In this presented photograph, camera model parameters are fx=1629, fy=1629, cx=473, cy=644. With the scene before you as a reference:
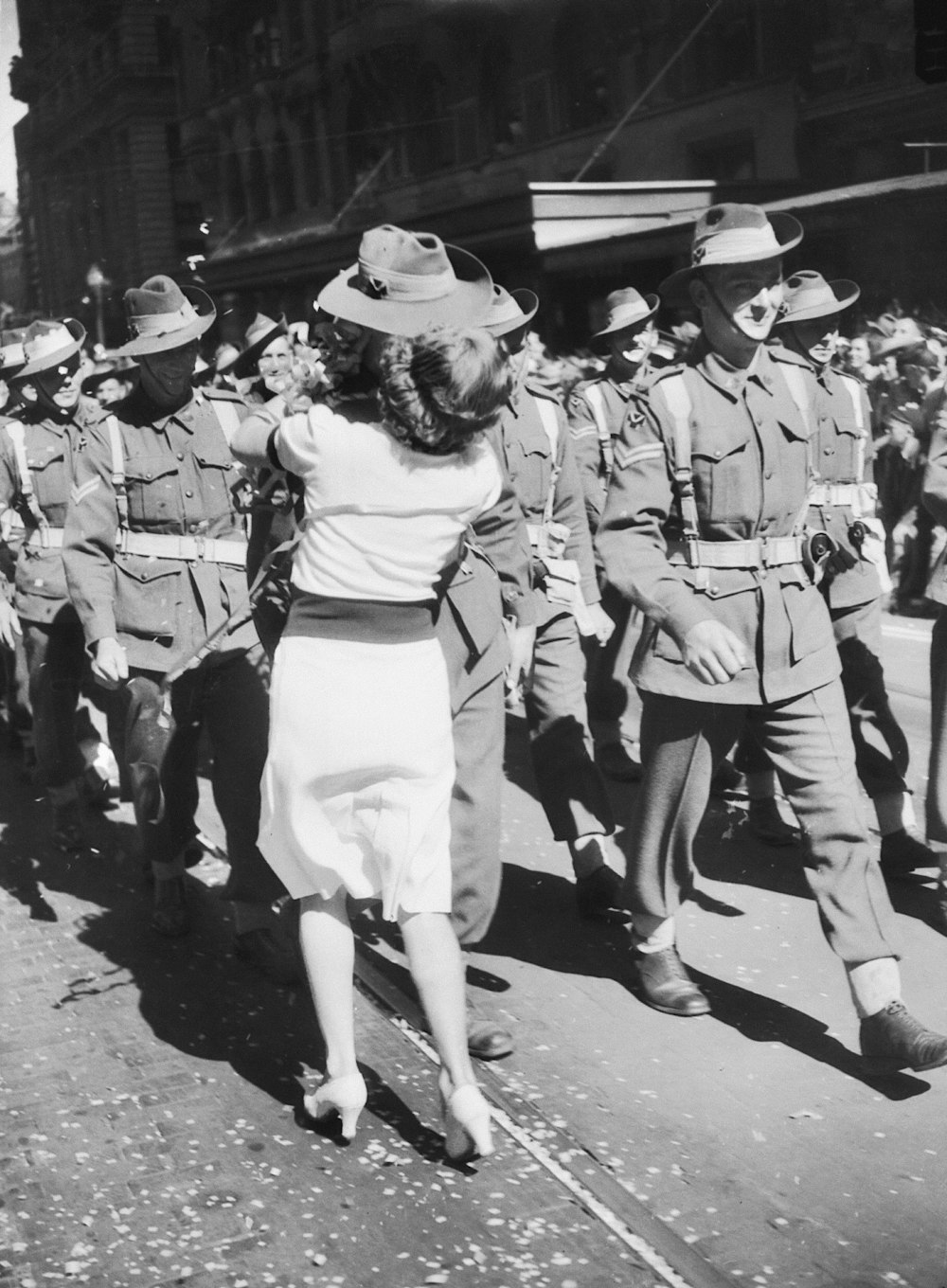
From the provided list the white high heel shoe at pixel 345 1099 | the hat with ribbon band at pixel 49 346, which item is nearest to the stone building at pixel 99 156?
the hat with ribbon band at pixel 49 346

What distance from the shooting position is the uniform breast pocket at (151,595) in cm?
514

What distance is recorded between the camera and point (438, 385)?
11.2ft

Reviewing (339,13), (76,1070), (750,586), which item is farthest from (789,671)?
(339,13)

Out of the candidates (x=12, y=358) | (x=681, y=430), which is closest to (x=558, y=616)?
(x=681, y=430)

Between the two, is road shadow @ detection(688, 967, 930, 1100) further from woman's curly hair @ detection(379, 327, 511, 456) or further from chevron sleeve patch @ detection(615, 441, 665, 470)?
woman's curly hair @ detection(379, 327, 511, 456)

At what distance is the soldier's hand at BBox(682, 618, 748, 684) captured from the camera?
388 centimetres

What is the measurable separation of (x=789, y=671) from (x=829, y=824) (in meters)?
0.41

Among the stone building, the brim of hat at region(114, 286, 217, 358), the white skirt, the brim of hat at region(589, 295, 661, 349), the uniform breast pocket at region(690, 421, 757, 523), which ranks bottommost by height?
the white skirt

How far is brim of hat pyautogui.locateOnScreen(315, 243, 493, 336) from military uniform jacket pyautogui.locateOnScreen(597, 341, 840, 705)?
0.64 meters

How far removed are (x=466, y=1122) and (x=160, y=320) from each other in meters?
2.76

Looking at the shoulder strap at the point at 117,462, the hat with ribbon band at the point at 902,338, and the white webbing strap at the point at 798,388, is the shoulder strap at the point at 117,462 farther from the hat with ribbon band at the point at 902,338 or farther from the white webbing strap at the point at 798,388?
the hat with ribbon band at the point at 902,338

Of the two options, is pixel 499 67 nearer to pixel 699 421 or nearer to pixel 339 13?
pixel 339 13

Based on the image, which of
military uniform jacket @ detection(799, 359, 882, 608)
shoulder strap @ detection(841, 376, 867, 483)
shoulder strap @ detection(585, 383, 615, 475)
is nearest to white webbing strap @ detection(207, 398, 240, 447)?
military uniform jacket @ detection(799, 359, 882, 608)

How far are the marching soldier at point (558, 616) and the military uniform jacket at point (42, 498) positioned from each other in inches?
82.0
